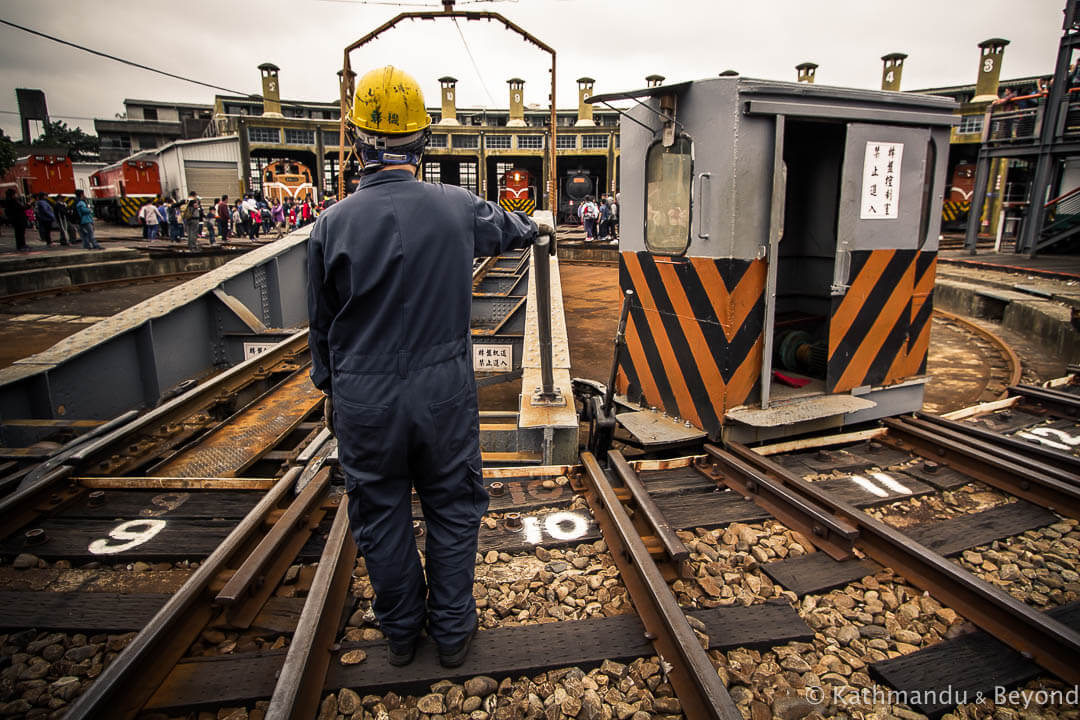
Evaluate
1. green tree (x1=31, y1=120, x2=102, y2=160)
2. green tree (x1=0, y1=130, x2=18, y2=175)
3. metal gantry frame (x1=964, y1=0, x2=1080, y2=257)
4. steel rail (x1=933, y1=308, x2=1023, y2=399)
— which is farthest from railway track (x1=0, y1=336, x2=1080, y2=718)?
green tree (x1=31, y1=120, x2=102, y2=160)

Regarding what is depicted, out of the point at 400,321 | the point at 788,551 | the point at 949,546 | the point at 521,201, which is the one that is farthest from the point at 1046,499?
the point at 521,201

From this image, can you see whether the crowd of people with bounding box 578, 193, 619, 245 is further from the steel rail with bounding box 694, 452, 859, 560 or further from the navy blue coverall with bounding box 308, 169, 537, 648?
the navy blue coverall with bounding box 308, 169, 537, 648

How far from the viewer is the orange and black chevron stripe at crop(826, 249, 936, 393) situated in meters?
4.38

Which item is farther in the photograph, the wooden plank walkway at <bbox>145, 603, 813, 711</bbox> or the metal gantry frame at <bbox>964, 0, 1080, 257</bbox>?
the metal gantry frame at <bbox>964, 0, 1080, 257</bbox>

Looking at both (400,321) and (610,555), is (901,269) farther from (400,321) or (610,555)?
(400,321)

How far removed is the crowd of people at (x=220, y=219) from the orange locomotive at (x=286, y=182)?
1.51 meters

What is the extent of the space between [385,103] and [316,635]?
1974 millimetres

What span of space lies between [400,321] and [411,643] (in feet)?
4.12

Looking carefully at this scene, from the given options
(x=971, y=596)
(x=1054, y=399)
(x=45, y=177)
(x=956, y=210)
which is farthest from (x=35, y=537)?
(x=956, y=210)

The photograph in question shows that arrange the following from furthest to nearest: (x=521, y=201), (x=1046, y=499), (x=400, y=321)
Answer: (x=521, y=201), (x=1046, y=499), (x=400, y=321)

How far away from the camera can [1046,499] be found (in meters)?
3.44

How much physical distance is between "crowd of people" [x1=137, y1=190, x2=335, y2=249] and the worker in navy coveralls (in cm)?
2039

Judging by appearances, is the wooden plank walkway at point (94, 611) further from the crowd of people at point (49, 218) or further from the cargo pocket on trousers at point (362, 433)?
the crowd of people at point (49, 218)

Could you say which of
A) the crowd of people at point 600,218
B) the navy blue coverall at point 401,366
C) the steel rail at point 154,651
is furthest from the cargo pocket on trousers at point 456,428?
the crowd of people at point 600,218
